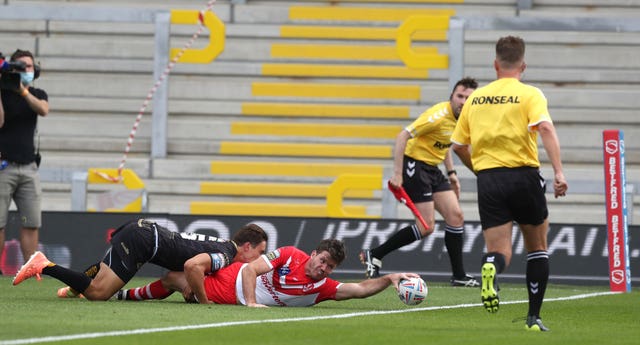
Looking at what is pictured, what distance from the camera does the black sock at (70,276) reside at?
30.0 ft

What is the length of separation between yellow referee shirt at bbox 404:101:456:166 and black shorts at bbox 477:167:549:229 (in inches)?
168

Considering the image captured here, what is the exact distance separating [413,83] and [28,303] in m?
9.12

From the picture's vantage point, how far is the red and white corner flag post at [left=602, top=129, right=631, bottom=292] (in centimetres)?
1197

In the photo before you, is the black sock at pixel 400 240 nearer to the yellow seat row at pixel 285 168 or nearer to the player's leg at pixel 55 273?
the player's leg at pixel 55 273

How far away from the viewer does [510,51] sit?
25.1 ft

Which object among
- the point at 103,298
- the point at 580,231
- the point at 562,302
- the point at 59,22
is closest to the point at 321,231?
the point at 580,231

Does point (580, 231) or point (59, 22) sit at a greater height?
point (59, 22)

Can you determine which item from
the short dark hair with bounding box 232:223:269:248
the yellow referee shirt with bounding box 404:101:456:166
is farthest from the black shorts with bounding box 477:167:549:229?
the yellow referee shirt with bounding box 404:101:456:166

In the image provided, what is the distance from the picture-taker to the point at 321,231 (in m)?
13.5

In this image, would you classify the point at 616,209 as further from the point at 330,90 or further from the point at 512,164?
the point at 330,90

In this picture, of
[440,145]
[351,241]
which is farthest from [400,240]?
[351,241]

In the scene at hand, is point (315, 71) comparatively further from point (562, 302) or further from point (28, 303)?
point (28, 303)

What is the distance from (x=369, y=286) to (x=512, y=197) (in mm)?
1827

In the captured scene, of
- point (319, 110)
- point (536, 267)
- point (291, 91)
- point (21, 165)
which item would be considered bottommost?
Result: point (536, 267)
